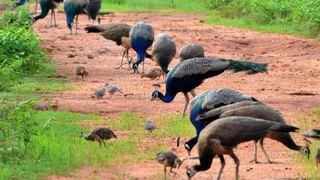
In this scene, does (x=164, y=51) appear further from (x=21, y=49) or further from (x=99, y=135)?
(x=99, y=135)

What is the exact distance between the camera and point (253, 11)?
26.3 metres

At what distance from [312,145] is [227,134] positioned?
2490 mm

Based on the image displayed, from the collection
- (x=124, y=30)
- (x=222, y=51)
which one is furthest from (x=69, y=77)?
(x=222, y=51)

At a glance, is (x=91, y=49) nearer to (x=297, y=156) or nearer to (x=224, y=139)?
(x=297, y=156)

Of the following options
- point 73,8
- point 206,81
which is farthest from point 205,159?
point 73,8

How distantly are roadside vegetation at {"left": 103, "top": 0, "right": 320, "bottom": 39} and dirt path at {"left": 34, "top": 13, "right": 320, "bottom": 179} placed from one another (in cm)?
55

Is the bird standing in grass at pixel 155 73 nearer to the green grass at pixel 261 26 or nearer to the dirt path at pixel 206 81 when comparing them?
the dirt path at pixel 206 81

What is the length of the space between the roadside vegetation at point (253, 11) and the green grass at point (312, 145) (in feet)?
30.9

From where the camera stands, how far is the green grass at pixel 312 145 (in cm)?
955

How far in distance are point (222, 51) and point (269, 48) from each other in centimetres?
106

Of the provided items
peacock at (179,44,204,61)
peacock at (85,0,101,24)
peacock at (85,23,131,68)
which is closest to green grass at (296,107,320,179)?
peacock at (179,44,204,61)

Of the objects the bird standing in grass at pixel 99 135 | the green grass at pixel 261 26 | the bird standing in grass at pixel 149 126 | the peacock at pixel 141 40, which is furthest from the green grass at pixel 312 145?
the green grass at pixel 261 26

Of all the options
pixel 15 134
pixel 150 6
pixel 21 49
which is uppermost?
pixel 15 134

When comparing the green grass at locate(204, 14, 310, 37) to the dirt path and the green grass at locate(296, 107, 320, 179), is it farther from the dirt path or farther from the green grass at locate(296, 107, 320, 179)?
the green grass at locate(296, 107, 320, 179)
